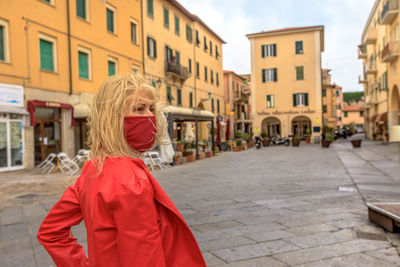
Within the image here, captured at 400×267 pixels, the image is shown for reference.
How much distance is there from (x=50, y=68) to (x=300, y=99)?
82.2 ft

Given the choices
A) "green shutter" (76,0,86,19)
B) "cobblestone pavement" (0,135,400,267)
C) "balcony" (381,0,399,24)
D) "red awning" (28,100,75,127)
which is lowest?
"cobblestone pavement" (0,135,400,267)

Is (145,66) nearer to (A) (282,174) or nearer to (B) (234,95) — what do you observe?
(A) (282,174)

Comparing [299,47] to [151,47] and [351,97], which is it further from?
[351,97]

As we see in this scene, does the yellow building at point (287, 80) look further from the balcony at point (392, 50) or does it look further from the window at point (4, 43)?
the window at point (4, 43)

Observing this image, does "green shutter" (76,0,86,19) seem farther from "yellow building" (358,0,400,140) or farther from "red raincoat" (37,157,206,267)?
"yellow building" (358,0,400,140)

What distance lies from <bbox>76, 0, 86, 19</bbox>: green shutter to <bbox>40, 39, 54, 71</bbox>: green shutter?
2.49 m

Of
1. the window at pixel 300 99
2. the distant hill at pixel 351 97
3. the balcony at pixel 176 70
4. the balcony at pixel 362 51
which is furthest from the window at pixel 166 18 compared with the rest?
the distant hill at pixel 351 97

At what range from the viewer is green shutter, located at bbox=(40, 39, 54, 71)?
44.8ft

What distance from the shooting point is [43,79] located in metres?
13.5

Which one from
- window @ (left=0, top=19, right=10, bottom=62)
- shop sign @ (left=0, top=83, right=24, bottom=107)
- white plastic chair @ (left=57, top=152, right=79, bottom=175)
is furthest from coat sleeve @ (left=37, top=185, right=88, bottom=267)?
window @ (left=0, top=19, right=10, bottom=62)

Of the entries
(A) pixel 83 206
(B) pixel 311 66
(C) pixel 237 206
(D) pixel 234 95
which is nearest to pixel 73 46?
(C) pixel 237 206

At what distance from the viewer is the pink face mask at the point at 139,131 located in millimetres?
1199

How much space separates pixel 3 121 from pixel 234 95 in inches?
1274

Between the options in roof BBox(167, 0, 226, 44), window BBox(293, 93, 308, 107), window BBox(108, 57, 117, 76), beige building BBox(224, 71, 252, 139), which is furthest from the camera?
beige building BBox(224, 71, 252, 139)
